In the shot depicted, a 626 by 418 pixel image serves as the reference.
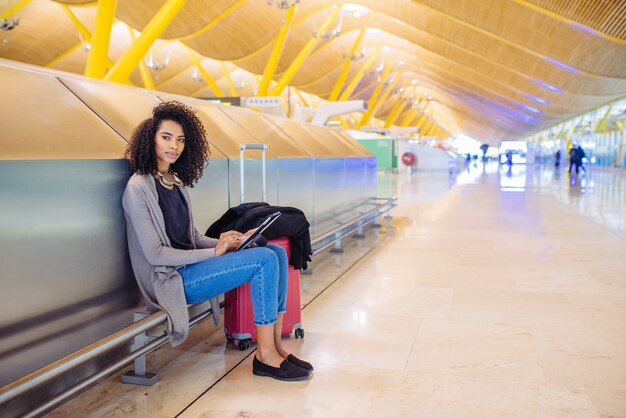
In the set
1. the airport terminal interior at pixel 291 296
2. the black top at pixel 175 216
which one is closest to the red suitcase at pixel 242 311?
the airport terminal interior at pixel 291 296

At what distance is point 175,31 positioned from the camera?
28062 millimetres

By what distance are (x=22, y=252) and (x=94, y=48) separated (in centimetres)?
1397

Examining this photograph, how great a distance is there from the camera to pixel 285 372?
3.50m

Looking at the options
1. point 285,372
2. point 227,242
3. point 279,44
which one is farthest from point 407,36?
point 285,372

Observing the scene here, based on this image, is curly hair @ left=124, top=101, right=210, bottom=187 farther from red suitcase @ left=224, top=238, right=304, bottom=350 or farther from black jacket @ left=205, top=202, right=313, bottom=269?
red suitcase @ left=224, top=238, right=304, bottom=350

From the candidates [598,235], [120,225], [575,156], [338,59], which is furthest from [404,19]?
[120,225]

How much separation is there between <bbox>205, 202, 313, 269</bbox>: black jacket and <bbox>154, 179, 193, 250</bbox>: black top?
459mm

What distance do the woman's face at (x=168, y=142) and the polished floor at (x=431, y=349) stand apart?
1.28 metres

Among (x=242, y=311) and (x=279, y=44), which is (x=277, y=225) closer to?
(x=242, y=311)

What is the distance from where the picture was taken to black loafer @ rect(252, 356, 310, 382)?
3.50 meters

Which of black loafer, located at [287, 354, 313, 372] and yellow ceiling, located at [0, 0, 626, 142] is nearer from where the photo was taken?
black loafer, located at [287, 354, 313, 372]

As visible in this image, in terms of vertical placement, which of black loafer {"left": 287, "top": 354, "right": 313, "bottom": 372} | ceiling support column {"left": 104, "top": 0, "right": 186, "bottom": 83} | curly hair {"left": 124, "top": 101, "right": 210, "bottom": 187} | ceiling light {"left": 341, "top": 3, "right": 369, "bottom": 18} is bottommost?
black loafer {"left": 287, "top": 354, "right": 313, "bottom": 372}

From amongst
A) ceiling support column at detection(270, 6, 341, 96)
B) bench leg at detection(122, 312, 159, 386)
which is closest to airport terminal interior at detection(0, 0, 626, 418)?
bench leg at detection(122, 312, 159, 386)

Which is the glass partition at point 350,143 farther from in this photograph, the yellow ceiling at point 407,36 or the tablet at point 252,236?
the yellow ceiling at point 407,36
